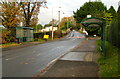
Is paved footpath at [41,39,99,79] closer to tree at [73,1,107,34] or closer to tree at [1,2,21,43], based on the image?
tree at [1,2,21,43]

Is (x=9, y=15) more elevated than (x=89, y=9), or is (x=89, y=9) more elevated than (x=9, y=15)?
(x=89, y=9)

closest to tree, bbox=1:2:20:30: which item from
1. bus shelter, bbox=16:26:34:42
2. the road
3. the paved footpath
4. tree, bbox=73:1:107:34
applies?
bus shelter, bbox=16:26:34:42

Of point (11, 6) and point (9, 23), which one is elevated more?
point (11, 6)

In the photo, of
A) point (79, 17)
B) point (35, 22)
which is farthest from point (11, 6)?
point (79, 17)

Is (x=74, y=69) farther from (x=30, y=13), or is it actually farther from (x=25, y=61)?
(x=30, y=13)

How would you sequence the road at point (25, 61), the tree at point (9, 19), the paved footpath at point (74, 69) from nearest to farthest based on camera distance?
1. the paved footpath at point (74, 69)
2. the road at point (25, 61)
3. the tree at point (9, 19)

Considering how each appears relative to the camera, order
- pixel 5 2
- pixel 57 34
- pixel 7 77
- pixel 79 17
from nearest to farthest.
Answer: pixel 7 77
pixel 5 2
pixel 57 34
pixel 79 17

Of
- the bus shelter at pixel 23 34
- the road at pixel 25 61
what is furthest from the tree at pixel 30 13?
the road at pixel 25 61

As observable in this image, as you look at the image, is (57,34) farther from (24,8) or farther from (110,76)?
(110,76)

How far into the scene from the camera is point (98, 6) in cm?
4716

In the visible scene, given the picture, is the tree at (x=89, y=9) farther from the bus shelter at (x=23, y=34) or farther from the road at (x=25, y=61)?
the road at (x=25, y=61)

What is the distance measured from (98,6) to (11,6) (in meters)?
32.6

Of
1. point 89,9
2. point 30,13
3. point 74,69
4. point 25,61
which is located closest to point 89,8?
point 89,9

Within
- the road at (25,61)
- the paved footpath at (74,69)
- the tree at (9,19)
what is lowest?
the road at (25,61)
